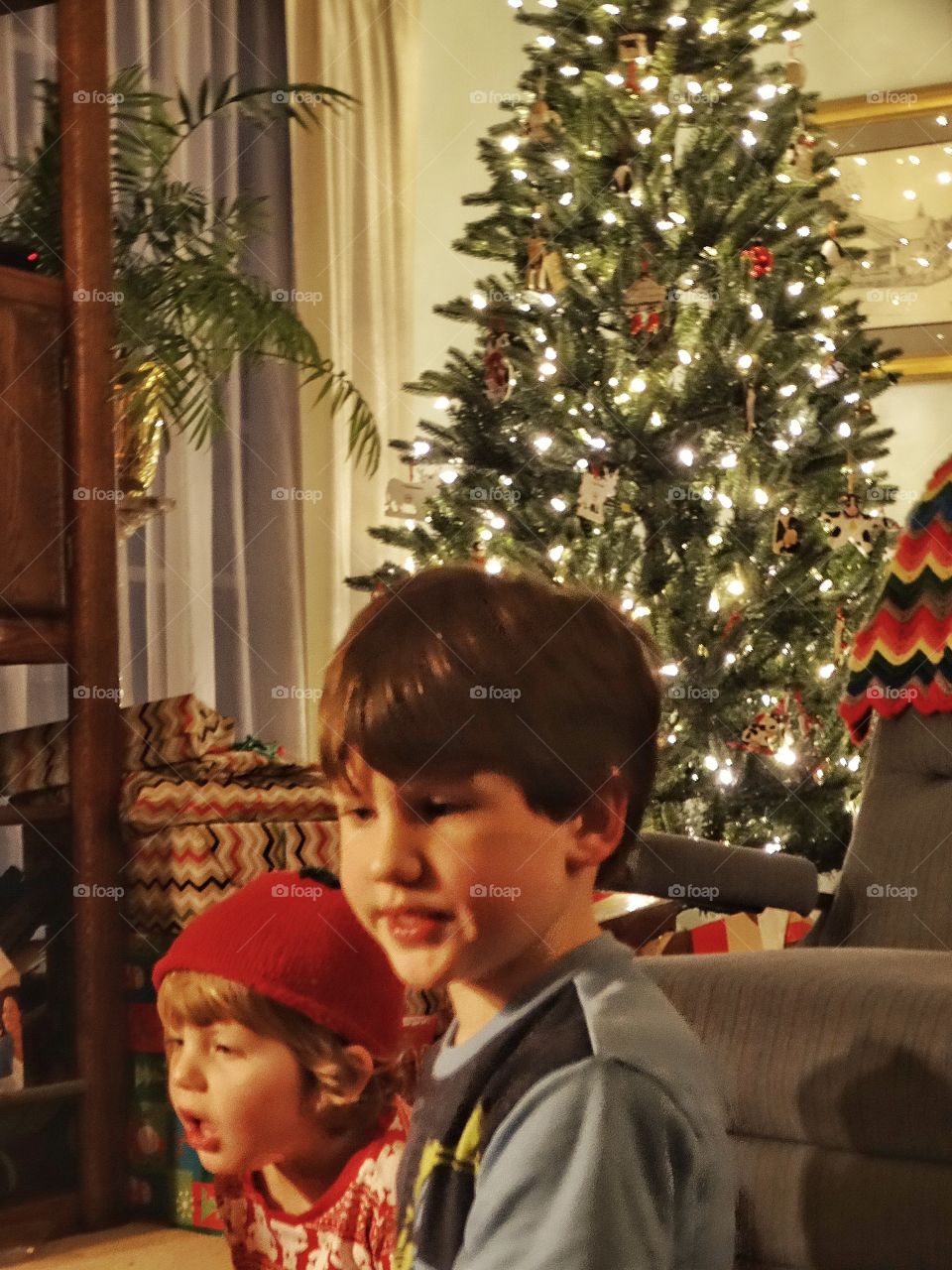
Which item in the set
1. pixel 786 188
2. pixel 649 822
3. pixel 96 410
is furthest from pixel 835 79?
pixel 96 410

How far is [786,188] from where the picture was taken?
3.27m

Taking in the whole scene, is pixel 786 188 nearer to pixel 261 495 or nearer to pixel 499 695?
pixel 261 495

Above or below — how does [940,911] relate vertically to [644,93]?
below

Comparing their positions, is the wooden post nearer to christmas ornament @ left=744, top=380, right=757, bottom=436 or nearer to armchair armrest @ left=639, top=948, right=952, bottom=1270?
armchair armrest @ left=639, top=948, right=952, bottom=1270

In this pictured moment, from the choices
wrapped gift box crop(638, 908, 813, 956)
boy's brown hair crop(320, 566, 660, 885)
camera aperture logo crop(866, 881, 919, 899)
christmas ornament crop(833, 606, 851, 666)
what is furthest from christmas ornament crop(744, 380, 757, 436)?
boy's brown hair crop(320, 566, 660, 885)

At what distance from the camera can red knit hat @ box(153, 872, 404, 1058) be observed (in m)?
1.25

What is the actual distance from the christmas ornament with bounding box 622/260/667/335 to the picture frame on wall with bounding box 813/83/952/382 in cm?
111

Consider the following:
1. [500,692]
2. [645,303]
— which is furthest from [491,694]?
[645,303]

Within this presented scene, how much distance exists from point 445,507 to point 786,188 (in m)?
0.92

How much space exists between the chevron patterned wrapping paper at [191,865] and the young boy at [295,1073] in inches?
39.2

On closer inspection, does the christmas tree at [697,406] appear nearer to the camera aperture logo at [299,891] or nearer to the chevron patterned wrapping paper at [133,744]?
the chevron patterned wrapping paper at [133,744]

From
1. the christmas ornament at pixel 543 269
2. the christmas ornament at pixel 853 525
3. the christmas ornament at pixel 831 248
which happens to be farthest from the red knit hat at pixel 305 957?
the christmas ornament at pixel 831 248

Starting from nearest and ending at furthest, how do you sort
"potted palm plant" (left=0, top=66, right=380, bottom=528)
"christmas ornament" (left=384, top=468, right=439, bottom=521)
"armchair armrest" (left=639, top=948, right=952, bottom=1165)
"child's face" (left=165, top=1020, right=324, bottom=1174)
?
"child's face" (left=165, top=1020, right=324, bottom=1174), "armchair armrest" (left=639, top=948, right=952, bottom=1165), "potted palm plant" (left=0, top=66, right=380, bottom=528), "christmas ornament" (left=384, top=468, right=439, bottom=521)

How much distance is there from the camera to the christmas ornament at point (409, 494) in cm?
352
